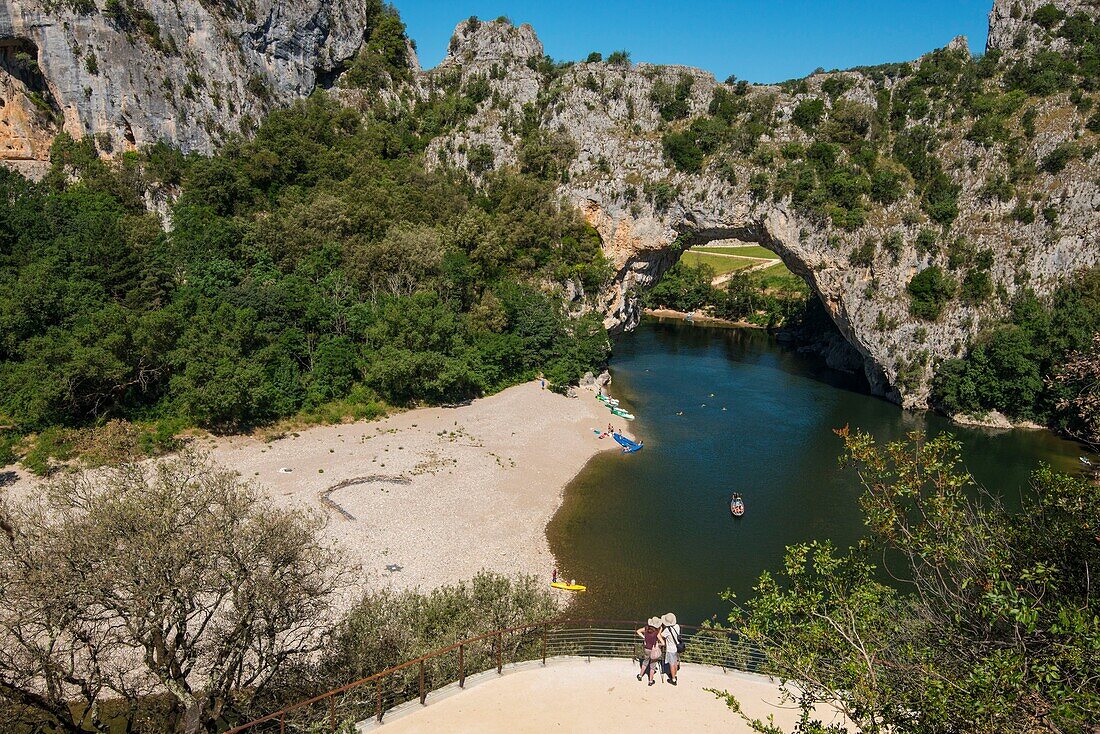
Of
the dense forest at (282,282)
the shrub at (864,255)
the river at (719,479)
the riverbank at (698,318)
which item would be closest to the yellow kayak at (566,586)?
the river at (719,479)

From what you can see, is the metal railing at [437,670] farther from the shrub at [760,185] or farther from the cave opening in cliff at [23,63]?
the cave opening in cliff at [23,63]

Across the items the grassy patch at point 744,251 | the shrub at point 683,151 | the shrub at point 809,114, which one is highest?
the shrub at point 809,114

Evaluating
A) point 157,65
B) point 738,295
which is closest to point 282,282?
point 157,65

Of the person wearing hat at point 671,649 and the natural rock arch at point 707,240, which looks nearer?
the person wearing hat at point 671,649

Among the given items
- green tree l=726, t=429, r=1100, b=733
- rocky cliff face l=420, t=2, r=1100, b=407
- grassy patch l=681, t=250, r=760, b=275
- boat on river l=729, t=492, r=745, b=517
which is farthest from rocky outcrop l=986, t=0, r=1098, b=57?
green tree l=726, t=429, r=1100, b=733

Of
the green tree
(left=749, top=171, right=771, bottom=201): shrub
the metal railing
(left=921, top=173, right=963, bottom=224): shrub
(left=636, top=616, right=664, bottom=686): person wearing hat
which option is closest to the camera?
the green tree

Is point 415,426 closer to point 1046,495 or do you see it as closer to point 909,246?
point 1046,495

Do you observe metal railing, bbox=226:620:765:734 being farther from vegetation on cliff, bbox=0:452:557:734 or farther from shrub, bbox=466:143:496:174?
shrub, bbox=466:143:496:174

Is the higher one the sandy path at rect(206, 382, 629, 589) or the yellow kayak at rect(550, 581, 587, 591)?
the sandy path at rect(206, 382, 629, 589)
